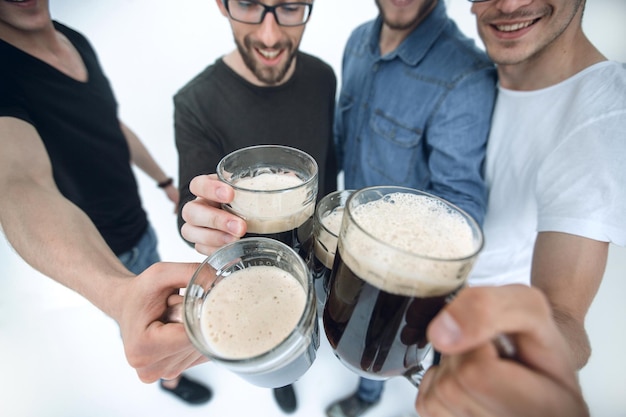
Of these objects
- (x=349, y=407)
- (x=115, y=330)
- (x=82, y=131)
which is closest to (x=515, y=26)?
(x=82, y=131)

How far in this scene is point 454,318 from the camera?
0.32 meters

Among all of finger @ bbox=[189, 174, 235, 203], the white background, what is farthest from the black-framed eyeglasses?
finger @ bbox=[189, 174, 235, 203]

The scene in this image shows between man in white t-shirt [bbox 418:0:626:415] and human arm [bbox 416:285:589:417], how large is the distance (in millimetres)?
308

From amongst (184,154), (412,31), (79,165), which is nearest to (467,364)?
(184,154)

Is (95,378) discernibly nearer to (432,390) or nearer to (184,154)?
(184,154)

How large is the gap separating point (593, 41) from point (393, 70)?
1.78 ft

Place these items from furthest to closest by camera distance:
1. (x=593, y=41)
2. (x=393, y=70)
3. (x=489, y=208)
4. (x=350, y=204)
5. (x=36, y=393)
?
(x=36, y=393), (x=393, y=70), (x=489, y=208), (x=593, y=41), (x=350, y=204)

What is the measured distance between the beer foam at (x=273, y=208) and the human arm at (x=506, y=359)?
12.0 inches

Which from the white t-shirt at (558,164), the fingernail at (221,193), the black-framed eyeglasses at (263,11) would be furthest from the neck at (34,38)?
the white t-shirt at (558,164)

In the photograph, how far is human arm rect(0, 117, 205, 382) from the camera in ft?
1.71

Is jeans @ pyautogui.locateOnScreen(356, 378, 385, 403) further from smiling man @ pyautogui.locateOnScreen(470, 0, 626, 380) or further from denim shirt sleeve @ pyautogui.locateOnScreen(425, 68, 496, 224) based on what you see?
denim shirt sleeve @ pyautogui.locateOnScreen(425, 68, 496, 224)

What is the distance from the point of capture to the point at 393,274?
1.31ft

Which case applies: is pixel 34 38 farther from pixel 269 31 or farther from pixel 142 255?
pixel 142 255

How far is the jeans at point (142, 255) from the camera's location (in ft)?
4.24
